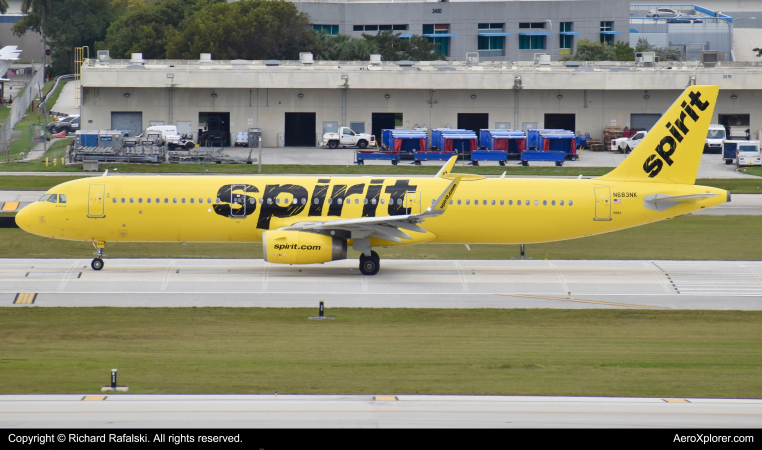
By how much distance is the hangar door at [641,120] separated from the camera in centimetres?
9388

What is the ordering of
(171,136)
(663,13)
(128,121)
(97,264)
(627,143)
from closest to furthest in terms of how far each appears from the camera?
(97,264), (171,136), (627,143), (128,121), (663,13)

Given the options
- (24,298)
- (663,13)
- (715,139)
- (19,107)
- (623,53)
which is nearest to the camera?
(24,298)

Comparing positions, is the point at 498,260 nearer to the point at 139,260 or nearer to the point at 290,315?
the point at 290,315

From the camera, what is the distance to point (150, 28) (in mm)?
122250

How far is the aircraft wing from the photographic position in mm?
35500

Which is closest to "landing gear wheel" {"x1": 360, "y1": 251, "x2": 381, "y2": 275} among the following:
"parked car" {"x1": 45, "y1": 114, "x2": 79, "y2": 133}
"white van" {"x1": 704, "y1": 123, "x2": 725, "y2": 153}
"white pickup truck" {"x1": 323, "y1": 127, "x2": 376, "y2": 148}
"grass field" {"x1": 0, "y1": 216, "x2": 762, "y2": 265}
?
"grass field" {"x1": 0, "y1": 216, "x2": 762, "y2": 265}

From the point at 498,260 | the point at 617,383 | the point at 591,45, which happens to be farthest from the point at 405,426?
the point at 591,45

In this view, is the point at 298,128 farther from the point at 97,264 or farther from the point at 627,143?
the point at 97,264

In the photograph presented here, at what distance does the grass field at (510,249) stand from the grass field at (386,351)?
458 inches

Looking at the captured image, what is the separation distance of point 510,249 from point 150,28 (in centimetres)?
9062

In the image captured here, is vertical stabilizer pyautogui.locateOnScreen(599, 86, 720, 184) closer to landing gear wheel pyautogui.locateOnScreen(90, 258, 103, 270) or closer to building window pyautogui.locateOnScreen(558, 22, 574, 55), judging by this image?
landing gear wheel pyautogui.locateOnScreen(90, 258, 103, 270)

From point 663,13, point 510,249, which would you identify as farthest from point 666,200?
point 663,13

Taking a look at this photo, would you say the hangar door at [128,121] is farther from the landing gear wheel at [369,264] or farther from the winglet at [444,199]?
the winglet at [444,199]

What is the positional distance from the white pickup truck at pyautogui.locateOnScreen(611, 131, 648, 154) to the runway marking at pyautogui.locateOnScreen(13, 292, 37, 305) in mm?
67727
